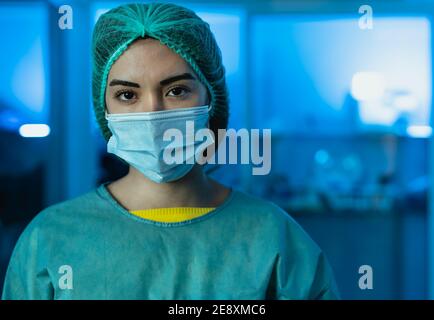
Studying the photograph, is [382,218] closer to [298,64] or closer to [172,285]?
[298,64]

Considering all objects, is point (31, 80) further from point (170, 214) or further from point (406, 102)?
point (406, 102)

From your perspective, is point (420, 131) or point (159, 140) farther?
point (420, 131)

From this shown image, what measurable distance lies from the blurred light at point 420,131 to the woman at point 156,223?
1.00 metres

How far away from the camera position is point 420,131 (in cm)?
198

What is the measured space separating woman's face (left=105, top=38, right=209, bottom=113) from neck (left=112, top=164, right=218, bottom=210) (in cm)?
15

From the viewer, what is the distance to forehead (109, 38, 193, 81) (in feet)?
3.40

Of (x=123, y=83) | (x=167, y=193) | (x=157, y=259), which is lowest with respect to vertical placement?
(x=157, y=259)

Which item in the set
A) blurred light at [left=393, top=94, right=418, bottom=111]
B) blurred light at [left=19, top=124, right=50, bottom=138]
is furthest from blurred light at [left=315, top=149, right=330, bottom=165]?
blurred light at [left=19, top=124, right=50, bottom=138]

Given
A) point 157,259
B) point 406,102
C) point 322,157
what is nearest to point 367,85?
point 406,102

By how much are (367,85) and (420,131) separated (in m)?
0.48

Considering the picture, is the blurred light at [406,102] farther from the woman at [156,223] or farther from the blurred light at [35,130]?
the blurred light at [35,130]

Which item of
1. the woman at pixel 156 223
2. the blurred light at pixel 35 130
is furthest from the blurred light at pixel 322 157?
the blurred light at pixel 35 130

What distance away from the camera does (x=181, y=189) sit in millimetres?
1132

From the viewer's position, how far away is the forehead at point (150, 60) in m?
1.04
